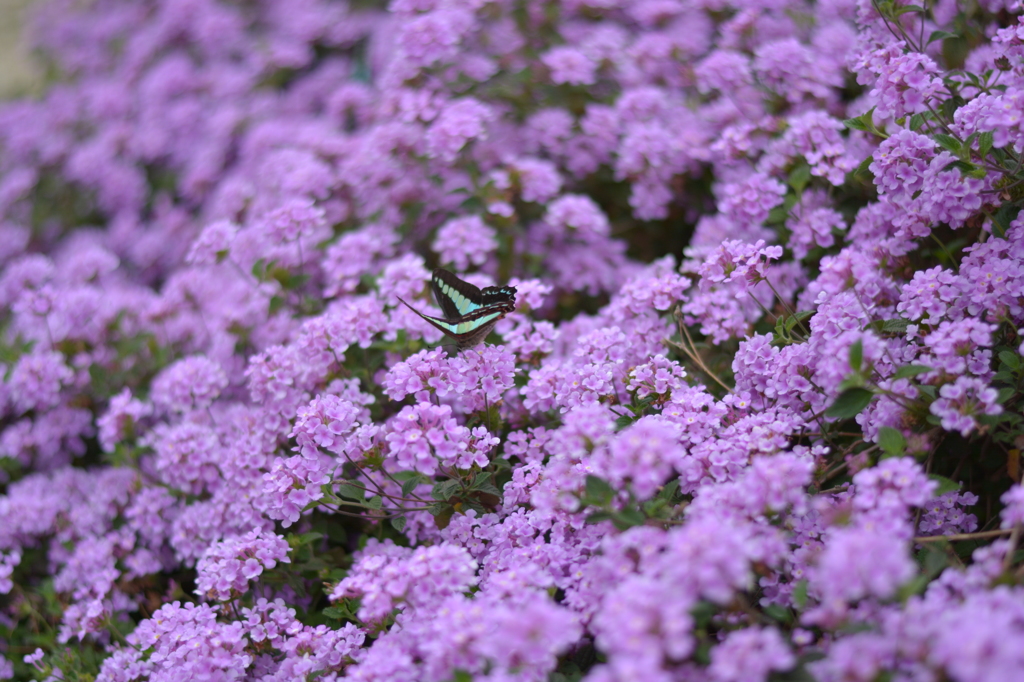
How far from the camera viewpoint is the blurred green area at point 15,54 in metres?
8.05

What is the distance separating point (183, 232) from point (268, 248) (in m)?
1.96

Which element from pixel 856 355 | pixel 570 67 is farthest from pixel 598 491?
pixel 570 67

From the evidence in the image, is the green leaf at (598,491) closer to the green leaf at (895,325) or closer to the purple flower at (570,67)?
the green leaf at (895,325)

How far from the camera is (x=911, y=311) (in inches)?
108

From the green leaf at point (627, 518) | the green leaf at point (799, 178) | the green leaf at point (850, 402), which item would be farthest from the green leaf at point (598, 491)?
the green leaf at point (799, 178)

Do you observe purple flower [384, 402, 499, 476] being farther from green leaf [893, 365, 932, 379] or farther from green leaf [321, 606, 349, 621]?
green leaf [893, 365, 932, 379]

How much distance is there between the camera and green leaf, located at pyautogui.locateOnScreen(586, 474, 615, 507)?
2.32m

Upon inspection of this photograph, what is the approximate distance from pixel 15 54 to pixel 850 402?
429 inches

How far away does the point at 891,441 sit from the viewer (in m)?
2.39

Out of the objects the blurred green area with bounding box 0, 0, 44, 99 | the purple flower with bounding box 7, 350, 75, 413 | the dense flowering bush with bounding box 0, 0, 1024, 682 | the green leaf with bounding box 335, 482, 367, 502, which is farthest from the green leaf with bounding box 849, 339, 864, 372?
the blurred green area with bounding box 0, 0, 44, 99

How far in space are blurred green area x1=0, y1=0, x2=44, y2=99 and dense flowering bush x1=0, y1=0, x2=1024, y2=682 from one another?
10.1 ft

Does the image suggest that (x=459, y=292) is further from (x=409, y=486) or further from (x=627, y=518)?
(x=627, y=518)

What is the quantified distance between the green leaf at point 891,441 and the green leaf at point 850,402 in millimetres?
109

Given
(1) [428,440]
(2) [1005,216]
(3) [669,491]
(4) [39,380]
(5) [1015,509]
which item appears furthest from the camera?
(4) [39,380]
